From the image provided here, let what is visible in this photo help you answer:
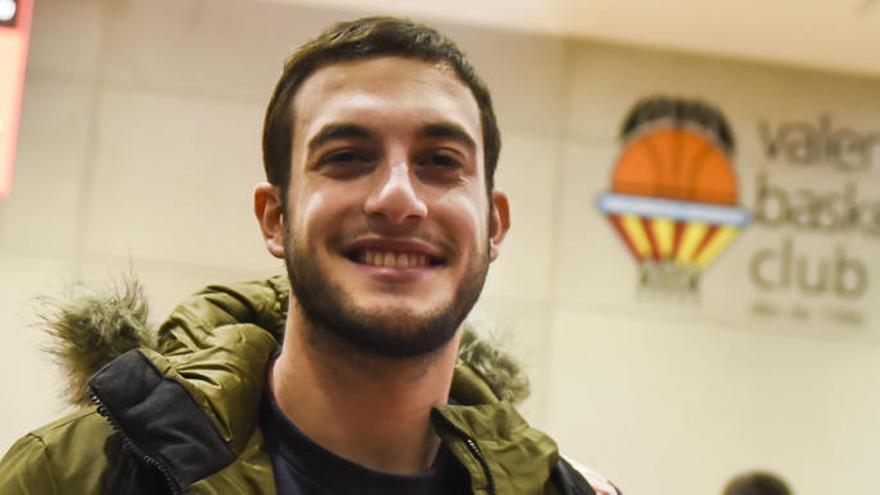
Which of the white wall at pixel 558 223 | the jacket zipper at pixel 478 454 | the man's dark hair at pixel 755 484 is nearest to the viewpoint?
the jacket zipper at pixel 478 454

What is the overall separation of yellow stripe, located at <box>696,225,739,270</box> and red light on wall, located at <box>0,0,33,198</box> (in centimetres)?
236

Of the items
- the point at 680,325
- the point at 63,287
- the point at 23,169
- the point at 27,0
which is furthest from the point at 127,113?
the point at 63,287

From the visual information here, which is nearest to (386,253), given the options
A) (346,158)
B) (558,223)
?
(346,158)

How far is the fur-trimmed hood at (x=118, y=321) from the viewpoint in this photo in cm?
129

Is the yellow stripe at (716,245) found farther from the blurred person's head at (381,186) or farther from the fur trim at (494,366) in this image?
the blurred person's head at (381,186)

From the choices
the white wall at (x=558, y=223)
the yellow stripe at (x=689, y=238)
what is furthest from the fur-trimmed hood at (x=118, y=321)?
the yellow stripe at (x=689, y=238)

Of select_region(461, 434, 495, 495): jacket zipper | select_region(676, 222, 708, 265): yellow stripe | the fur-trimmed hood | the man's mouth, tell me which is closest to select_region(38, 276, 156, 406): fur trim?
the fur-trimmed hood

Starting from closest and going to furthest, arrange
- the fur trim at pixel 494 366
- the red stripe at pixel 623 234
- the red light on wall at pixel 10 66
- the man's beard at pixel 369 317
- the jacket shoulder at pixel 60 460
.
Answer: the jacket shoulder at pixel 60 460
the man's beard at pixel 369 317
the fur trim at pixel 494 366
the red light on wall at pixel 10 66
the red stripe at pixel 623 234

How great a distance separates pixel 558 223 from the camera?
13.1 feet

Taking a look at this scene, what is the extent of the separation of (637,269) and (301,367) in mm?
2909

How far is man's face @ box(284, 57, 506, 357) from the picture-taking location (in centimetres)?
119

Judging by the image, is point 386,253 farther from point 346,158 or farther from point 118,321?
point 118,321

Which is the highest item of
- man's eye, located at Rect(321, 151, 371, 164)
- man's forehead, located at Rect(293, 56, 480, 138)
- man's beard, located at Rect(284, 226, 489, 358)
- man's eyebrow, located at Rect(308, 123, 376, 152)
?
man's forehead, located at Rect(293, 56, 480, 138)

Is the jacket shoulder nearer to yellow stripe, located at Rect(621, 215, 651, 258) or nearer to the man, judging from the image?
the man
